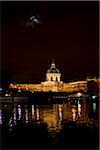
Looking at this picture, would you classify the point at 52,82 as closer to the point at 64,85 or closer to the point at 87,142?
the point at 64,85

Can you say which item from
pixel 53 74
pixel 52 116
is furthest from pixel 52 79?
pixel 52 116

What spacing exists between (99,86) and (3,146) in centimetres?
7328

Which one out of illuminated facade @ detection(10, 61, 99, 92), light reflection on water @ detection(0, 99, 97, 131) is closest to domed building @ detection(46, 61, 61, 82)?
illuminated facade @ detection(10, 61, 99, 92)

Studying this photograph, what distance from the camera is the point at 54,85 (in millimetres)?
99938

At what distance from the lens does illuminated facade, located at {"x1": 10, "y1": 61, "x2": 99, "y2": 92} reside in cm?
9075

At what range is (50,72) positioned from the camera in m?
108

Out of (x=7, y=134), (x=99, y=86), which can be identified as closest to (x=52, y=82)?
(x=99, y=86)

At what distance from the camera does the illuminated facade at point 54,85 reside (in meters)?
90.8

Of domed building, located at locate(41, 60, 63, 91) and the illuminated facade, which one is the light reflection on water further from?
domed building, located at locate(41, 60, 63, 91)

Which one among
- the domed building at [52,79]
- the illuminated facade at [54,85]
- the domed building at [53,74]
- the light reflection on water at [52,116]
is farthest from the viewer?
the domed building at [53,74]

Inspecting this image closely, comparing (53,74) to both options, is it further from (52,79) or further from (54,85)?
(54,85)

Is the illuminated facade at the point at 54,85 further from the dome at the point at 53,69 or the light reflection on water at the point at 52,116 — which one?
the light reflection on water at the point at 52,116

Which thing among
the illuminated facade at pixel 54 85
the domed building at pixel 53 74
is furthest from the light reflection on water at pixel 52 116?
the domed building at pixel 53 74

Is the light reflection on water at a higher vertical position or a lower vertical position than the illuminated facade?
lower
